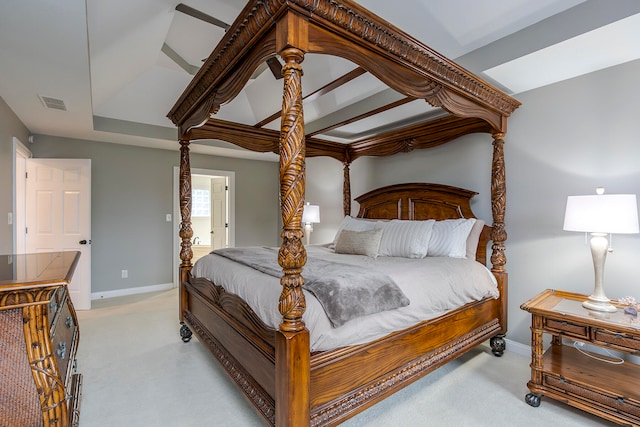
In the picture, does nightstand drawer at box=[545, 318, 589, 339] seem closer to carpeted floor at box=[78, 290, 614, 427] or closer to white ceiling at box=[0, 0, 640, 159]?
carpeted floor at box=[78, 290, 614, 427]

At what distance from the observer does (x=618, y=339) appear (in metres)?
1.87

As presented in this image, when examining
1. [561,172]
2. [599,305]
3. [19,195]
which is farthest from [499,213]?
[19,195]

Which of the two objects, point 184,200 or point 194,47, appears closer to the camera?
point 184,200

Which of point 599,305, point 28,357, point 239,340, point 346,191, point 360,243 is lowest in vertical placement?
point 239,340

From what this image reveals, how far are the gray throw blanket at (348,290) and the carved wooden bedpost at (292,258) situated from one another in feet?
0.80

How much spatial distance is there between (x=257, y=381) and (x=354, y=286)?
0.78 metres

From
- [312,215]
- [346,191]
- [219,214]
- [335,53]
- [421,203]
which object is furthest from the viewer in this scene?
[219,214]

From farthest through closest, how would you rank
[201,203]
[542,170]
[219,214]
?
[201,203] → [219,214] → [542,170]

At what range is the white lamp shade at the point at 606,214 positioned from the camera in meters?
1.96

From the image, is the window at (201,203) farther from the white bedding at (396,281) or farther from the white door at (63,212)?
the white bedding at (396,281)

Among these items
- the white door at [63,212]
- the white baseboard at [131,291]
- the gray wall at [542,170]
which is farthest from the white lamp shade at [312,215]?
the white door at [63,212]

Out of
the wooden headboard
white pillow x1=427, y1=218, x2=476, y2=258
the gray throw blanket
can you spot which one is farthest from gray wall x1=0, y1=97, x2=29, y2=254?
white pillow x1=427, y1=218, x2=476, y2=258

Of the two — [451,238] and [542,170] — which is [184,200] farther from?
[542,170]

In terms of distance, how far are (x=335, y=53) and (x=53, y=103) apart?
10.4 feet
